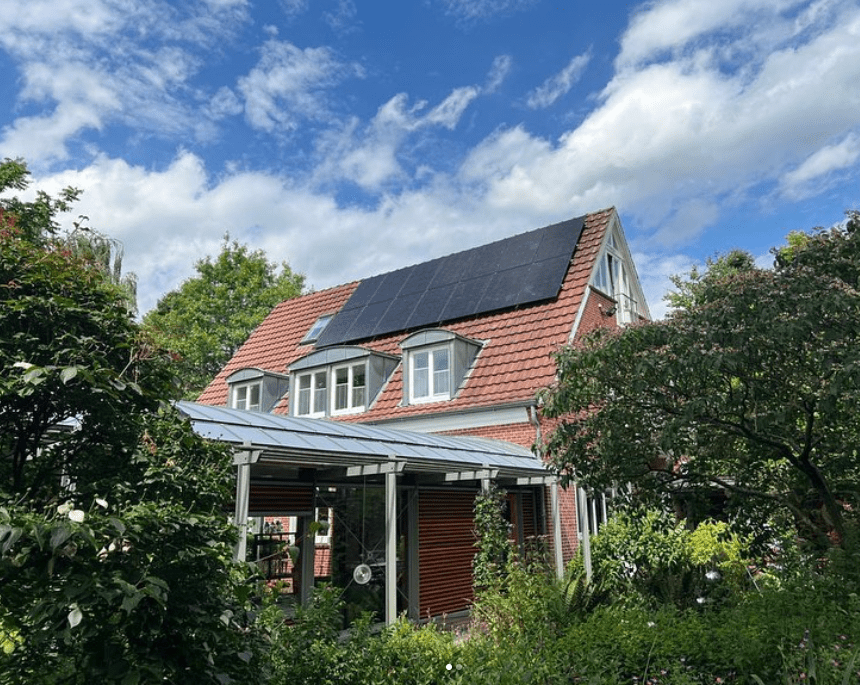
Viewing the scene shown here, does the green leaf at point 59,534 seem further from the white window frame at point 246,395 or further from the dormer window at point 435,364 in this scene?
the white window frame at point 246,395

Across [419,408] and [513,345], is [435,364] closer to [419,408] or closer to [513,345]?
[419,408]

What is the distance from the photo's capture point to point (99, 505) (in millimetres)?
2893

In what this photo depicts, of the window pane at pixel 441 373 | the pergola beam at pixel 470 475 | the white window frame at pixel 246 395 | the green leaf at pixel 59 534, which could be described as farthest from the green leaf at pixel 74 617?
the white window frame at pixel 246 395

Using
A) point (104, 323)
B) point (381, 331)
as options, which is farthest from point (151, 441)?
point (381, 331)

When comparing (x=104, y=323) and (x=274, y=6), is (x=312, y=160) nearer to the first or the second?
(x=274, y=6)

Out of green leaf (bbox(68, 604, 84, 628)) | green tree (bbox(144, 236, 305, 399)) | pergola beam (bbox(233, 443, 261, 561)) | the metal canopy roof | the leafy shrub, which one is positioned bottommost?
the leafy shrub

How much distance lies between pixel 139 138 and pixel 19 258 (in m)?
7.00

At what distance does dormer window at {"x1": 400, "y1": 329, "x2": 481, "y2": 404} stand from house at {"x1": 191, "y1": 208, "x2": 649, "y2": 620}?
0.04 metres

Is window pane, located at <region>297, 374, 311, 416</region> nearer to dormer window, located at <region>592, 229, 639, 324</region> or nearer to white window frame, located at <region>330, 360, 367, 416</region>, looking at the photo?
white window frame, located at <region>330, 360, 367, 416</region>

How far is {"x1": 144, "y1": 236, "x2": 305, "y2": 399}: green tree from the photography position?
33375 millimetres

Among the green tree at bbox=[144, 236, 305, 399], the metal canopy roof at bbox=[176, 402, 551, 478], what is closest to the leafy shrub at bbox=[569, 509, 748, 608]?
the metal canopy roof at bbox=[176, 402, 551, 478]

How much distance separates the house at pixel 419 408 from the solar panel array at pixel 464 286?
0.06 metres

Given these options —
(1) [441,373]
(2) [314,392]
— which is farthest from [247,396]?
(1) [441,373]

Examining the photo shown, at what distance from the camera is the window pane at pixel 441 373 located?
1722 centimetres
